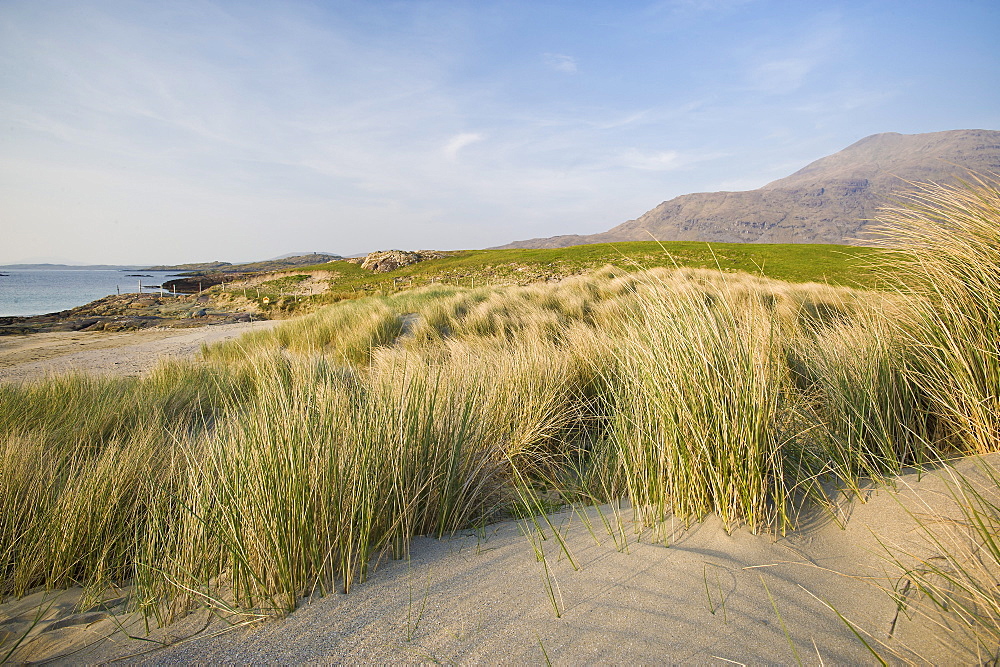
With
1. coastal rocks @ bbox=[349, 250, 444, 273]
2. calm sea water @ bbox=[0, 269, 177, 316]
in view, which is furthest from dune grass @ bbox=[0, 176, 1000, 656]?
coastal rocks @ bbox=[349, 250, 444, 273]

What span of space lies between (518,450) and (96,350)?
413 inches

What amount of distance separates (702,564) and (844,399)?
1361 millimetres

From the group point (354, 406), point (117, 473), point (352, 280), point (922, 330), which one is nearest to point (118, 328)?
point (117, 473)

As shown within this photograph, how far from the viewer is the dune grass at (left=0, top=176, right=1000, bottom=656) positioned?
1706mm

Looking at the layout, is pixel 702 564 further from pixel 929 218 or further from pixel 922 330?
pixel 929 218

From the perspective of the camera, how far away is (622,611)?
129cm

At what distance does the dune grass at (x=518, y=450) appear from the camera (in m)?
1.71

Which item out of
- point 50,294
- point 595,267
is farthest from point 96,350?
point 50,294

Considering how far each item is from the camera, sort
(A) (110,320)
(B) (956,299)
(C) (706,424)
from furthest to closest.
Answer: (A) (110,320) → (B) (956,299) → (C) (706,424)

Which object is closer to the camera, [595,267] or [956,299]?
[956,299]

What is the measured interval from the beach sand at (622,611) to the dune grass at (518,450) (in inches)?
4.6

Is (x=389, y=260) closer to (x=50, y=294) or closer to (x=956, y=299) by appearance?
(x=50, y=294)

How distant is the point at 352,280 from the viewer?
3369cm

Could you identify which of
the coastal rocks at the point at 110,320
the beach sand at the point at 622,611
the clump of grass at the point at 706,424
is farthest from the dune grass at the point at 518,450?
the coastal rocks at the point at 110,320
